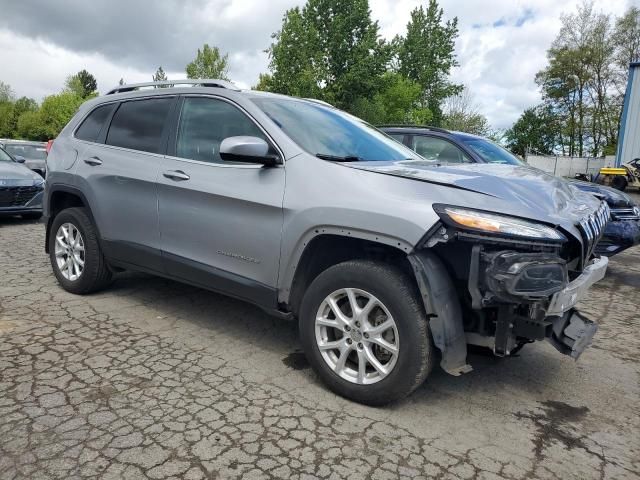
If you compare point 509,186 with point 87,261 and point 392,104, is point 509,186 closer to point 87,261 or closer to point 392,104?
point 87,261

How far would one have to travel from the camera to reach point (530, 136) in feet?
205

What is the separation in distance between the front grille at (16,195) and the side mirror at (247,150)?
7.21m

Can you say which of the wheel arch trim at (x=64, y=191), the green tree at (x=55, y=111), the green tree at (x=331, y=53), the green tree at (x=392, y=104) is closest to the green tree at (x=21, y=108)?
the green tree at (x=55, y=111)

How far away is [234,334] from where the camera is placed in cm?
388

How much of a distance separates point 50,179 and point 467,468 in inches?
170

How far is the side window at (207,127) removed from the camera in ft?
11.4

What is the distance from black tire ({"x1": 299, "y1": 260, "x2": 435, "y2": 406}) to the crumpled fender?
76mm

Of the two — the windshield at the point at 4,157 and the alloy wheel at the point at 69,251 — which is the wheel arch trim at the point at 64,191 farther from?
the windshield at the point at 4,157

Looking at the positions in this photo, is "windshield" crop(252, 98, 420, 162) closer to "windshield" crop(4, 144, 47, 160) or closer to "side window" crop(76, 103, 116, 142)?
"side window" crop(76, 103, 116, 142)

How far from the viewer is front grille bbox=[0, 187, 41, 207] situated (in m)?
8.55

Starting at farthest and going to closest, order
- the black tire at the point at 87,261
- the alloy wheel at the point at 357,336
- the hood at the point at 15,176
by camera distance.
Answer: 1. the hood at the point at 15,176
2. the black tire at the point at 87,261
3. the alloy wheel at the point at 357,336

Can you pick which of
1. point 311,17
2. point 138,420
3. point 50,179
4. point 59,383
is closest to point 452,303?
point 138,420

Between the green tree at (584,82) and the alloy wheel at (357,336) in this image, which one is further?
the green tree at (584,82)

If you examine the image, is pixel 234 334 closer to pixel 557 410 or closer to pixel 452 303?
pixel 452 303
